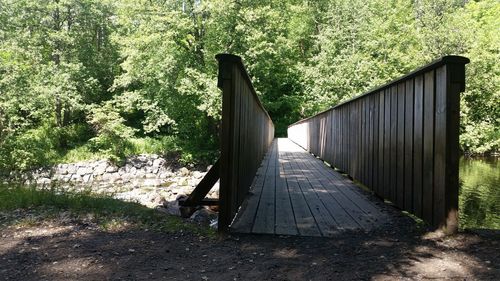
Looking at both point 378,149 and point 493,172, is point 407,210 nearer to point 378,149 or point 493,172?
point 378,149

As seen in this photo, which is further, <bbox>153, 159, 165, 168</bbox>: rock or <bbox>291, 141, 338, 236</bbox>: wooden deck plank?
<bbox>153, 159, 165, 168</bbox>: rock

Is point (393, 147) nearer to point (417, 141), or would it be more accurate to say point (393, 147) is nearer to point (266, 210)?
point (417, 141)

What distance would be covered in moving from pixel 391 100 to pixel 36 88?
64.6ft

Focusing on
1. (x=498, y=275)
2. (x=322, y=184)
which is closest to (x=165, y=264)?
(x=498, y=275)

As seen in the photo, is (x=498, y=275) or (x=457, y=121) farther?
(x=457, y=121)

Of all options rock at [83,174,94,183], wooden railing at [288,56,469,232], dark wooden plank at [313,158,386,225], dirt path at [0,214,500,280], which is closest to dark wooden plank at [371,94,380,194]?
wooden railing at [288,56,469,232]

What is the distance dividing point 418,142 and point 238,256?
88.3 inches

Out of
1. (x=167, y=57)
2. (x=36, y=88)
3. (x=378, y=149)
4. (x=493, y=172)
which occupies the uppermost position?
(x=167, y=57)

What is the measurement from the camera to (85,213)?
4.40 meters

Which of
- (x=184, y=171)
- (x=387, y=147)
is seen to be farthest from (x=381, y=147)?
(x=184, y=171)

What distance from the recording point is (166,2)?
22.0 metres

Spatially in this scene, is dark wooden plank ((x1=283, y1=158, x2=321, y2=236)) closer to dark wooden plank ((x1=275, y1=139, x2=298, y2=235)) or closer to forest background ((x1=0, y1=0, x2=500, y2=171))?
dark wooden plank ((x1=275, y1=139, x2=298, y2=235))

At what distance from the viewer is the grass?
3975mm

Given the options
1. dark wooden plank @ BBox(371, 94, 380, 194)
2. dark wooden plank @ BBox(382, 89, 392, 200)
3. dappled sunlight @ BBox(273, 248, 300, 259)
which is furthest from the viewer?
dark wooden plank @ BBox(371, 94, 380, 194)
